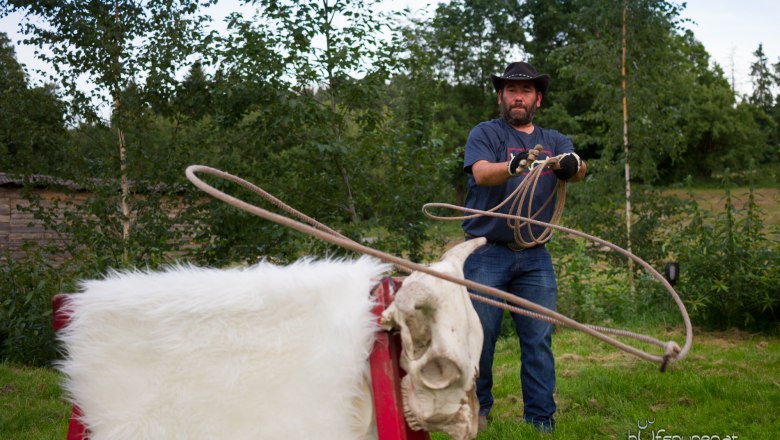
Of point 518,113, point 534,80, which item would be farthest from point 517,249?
point 534,80

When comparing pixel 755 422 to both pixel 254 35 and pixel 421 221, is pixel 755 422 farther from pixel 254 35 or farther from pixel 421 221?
pixel 254 35

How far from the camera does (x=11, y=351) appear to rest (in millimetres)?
5898

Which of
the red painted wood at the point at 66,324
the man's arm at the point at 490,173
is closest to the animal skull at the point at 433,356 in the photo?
the red painted wood at the point at 66,324

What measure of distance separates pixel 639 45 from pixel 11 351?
749 cm

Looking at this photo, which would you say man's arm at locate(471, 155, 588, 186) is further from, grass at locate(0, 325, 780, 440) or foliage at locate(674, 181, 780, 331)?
foliage at locate(674, 181, 780, 331)

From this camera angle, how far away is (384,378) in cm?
186

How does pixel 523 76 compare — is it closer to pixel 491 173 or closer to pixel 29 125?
pixel 491 173

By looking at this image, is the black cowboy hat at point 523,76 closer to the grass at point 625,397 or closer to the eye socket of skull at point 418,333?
the grass at point 625,397

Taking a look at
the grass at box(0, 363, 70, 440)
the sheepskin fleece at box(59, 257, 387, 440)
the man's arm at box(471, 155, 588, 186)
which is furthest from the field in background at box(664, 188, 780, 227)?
the grass at box(0, 363, 70, 440)

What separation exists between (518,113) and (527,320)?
112cm

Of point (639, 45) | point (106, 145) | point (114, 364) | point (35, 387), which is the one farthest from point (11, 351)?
point (639, 45)

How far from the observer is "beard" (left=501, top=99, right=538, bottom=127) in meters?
3.76

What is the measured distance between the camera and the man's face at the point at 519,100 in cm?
375

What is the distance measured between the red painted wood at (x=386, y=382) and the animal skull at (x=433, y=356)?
0.04 meters
